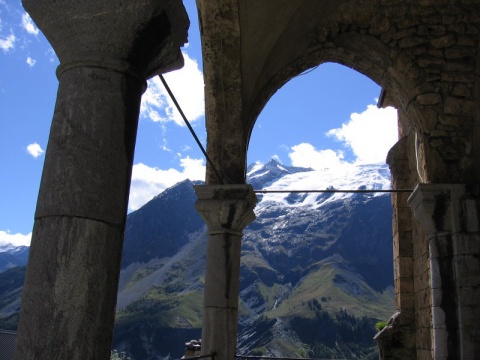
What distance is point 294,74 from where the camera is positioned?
22.0 feet

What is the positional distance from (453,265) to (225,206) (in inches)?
101

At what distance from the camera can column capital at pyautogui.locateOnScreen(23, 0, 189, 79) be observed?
2.06 metres

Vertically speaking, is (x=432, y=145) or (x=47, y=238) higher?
(x=432, y=145)

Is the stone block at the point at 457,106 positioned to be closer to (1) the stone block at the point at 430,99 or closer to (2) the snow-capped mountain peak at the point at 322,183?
(1) the stone block at the point at 430,99

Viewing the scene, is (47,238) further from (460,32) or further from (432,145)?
(460,32)

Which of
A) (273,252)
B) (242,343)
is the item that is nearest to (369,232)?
(273,252)

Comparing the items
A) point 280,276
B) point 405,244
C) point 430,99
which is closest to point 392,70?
point 430,99

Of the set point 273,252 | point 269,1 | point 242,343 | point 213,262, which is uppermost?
point 273,252

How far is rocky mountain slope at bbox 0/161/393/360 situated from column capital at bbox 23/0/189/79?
247 feet

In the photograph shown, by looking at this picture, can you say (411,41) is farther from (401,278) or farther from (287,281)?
(287,281)

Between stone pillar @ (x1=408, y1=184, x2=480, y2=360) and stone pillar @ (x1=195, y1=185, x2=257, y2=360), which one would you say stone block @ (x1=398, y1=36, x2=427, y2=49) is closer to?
stone pillar @ (x1=408, y1=184, x2=480, y2=360)

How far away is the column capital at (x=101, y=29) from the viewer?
81.1 inches

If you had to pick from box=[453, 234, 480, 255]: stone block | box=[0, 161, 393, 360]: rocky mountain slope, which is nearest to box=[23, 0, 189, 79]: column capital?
box=[453, 234, 480, 255]: stone block

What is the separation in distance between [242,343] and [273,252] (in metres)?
46.8
